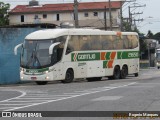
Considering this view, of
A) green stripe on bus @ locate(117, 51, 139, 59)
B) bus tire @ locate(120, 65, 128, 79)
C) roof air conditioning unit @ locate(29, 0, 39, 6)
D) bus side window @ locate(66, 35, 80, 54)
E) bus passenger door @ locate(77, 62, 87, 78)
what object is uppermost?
roof air conditioning unit @ locate(29, 0, 39, 6)

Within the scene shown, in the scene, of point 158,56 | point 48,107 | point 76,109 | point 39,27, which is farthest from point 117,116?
point 158,56

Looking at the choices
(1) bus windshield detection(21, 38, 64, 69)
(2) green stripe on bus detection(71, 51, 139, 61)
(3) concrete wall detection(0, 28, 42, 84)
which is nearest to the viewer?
(1) bus windshield detection(21, 38, 64, 69)

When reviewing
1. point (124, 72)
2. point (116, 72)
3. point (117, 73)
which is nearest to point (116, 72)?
point (116, 72)

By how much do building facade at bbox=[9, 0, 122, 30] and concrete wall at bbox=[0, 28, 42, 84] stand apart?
72.5 m

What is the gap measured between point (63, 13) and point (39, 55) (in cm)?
8005

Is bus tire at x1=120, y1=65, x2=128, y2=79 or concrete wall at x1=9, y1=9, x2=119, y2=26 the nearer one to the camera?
bus tire at x1=120, y1=65, x2=128, y2=79

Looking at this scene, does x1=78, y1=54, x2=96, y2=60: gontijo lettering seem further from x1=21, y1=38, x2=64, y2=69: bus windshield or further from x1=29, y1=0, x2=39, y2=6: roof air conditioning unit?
x1=29, y1=0, x2=39, y2=6: roof air conditioning unit

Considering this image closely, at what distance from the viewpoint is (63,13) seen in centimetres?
11106

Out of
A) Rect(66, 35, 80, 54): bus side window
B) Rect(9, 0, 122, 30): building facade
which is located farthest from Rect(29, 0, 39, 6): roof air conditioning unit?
Rect(66, 35, 80, 54): bus side window

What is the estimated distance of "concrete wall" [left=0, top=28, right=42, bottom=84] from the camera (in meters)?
34.9

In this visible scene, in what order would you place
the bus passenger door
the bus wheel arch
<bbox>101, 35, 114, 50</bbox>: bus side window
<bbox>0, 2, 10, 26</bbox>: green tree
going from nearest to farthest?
the bus passenger door < <bbox>101, 35, 114, 50</bbox>: bus side window < the bus wheel arch < <bbox>0, 2, 10, 26</bbox>: green tree

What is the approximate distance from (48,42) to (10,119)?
1803 cm

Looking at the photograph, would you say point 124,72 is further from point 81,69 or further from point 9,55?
point 9,55

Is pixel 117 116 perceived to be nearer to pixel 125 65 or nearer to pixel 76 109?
pixel 76 109
